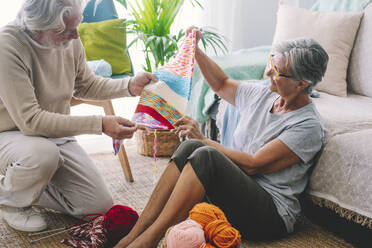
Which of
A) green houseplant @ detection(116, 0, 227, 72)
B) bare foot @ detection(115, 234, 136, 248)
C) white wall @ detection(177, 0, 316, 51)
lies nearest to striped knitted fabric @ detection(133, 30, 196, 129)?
bare foot @ detection(115, 234, 136, 248)

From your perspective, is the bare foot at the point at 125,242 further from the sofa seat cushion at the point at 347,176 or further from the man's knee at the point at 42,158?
the sofa seat cushion at the point at 347,176

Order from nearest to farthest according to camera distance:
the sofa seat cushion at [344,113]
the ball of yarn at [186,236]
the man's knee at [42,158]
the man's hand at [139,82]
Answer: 1. the ball of yarn at [186,236]
2. the man's knee at [42,158]
3. the sofa seat cushion at [344,113]
4. the man's hand at [139,82]

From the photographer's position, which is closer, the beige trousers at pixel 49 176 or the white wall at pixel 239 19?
the beige trousers at pixel 49 176

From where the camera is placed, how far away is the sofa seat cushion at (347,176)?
4.71 feet

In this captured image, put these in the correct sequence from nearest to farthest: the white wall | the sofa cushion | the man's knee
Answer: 1. the man's knee
2. the sofa cushion
3. the white wall

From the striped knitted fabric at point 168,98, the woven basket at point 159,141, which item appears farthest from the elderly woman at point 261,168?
the woven basket at point 159,141

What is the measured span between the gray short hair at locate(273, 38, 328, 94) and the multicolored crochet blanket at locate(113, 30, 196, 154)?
0.42 m

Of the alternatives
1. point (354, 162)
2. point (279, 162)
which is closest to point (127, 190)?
point (279, 162)

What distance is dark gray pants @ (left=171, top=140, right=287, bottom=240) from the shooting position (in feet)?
4.68

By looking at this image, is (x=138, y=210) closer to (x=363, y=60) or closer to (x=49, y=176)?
(x=49, y=176)

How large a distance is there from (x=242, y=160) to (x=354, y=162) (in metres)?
0.44

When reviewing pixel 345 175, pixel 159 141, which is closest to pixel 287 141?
pixel 345 175

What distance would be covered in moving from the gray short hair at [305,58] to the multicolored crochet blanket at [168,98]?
420 millimetres

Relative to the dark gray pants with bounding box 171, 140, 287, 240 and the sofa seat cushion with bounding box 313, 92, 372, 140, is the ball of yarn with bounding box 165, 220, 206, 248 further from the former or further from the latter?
the sofa seat cushion with bounding box 313, 92, 372, 140
